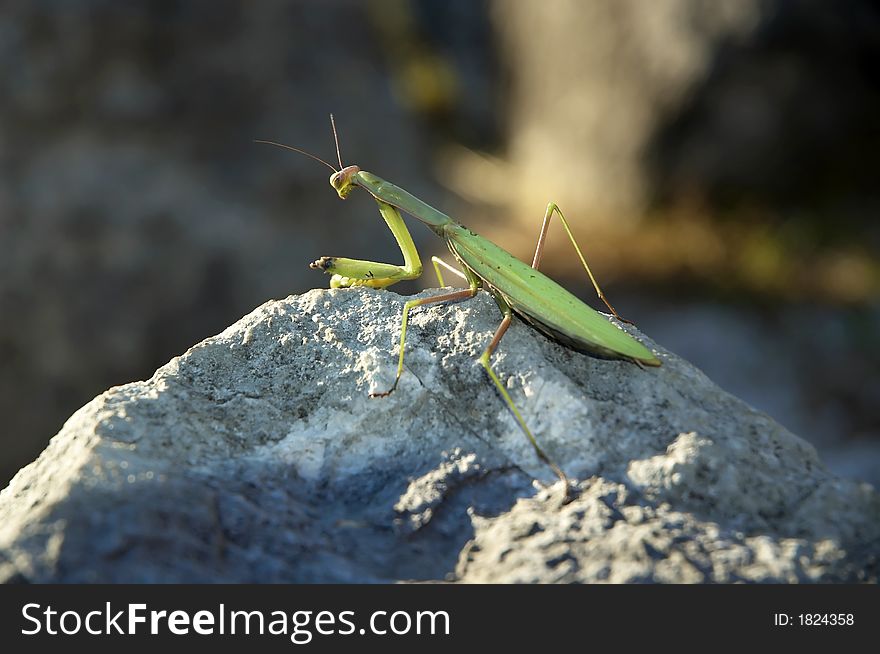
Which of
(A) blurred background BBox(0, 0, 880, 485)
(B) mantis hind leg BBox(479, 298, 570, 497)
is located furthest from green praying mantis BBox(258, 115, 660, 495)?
(A) blurred background BBox(0, 0, 880, 485)

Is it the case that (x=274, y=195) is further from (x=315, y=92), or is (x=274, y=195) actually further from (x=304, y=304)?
(x=304, y=304)

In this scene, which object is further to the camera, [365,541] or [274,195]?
[274,195]

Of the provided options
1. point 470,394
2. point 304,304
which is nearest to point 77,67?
point 304,304

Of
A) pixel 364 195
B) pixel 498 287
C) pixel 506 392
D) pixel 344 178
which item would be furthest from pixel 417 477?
pixel 364 195

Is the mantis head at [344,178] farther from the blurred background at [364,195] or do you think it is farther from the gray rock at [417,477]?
the blurred background at [364,195]

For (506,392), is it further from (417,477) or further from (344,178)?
(344,178)

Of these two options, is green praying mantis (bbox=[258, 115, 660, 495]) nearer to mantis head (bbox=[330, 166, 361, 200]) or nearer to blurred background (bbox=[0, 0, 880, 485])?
mantis head (bbox=[330, 166, 361, 200])
